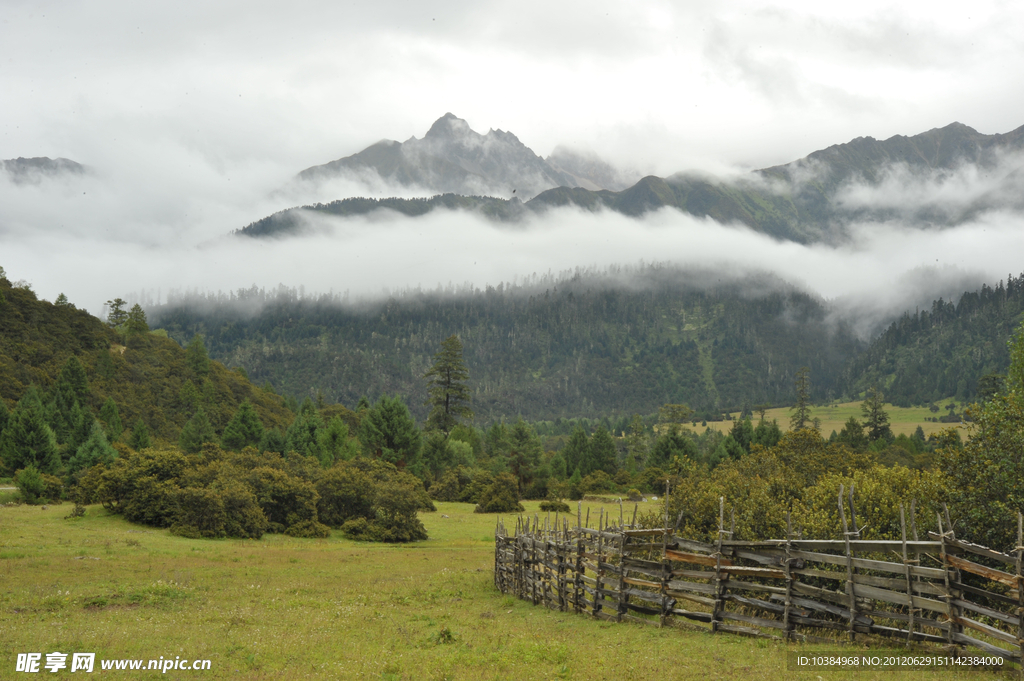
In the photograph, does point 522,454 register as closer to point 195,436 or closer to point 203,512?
point 195,436

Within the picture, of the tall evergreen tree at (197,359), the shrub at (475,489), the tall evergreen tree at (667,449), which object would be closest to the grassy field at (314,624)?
the shrub at (475,489)

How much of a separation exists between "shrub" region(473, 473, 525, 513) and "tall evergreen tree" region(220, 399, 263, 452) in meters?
40.3

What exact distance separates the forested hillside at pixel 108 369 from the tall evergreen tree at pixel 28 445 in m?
19.8

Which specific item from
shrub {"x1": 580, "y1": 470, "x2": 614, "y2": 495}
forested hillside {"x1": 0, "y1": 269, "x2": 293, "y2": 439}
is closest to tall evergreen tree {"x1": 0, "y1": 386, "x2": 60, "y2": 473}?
forested hillside {"x1": 0, "y1": 269, "x2": 293, "y2": 439}

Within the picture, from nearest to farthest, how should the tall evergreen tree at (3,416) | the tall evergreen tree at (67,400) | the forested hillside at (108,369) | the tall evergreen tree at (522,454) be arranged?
the tall evergreen tree at (3,416) → the tall evergreen tree at (67,400) → the tall evergreen tree at (522,454) → the forested hillside at (108,369)

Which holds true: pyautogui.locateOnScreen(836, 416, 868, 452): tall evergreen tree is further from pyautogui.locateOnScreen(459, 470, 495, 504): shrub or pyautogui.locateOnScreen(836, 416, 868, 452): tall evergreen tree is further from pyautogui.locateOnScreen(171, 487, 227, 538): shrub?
pyautogui.locateOnScreen(171, 487, 227, 538): shrub

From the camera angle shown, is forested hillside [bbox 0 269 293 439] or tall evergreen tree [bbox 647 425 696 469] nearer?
tall evergreen tree [bbox 647 425 696 469]

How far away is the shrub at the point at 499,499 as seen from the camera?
65.4 m

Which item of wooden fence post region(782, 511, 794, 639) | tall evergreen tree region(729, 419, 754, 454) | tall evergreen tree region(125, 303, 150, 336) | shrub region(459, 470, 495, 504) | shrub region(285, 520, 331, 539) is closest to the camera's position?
wooden fence post region(782, 511, 794, 639)

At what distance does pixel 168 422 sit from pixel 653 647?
10360 cm

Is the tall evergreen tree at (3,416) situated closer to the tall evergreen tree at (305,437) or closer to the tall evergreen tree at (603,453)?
the tall evergreen tree at (305,437)

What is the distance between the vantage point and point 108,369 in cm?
10456

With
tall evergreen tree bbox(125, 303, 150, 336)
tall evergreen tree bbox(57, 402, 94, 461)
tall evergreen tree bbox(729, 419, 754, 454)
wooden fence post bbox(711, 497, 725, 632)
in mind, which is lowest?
tall evergreen tree bbox(729, 419, 754, 454)

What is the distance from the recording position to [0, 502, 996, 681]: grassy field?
46.6ft
